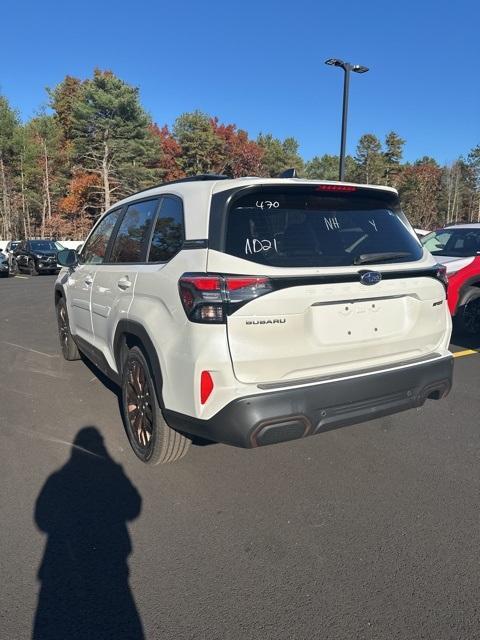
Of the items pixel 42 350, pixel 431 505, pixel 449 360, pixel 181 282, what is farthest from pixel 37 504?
pixel 42 350

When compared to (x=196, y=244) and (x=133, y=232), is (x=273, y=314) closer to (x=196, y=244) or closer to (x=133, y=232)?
(x=196, y=244)

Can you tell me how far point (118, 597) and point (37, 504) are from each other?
1.02 m

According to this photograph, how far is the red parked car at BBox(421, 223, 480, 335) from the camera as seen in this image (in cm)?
701

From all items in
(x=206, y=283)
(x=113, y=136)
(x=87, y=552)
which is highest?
(x=113, y=136)

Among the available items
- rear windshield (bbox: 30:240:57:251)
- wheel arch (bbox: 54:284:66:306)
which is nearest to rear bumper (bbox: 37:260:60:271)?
rear windshield (bbox: 30:240:57:251)

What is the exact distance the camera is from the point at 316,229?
9.86ft

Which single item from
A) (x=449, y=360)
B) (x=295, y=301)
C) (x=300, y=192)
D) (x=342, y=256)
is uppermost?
(x=300, y=192)

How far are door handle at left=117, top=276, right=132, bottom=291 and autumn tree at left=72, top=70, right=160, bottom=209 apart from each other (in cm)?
4081

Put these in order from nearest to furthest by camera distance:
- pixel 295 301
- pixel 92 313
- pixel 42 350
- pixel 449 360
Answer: pixel 295 301, pixel 449 360, pixel 92 313, pixel 42 350

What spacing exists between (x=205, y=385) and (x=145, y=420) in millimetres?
969

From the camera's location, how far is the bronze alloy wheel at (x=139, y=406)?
333 centimetres

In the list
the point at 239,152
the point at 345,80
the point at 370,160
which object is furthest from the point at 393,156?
the point at 345,80

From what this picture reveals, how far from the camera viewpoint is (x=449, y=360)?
332 cm

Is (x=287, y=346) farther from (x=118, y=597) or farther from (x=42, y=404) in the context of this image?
(x=42, y=404)
